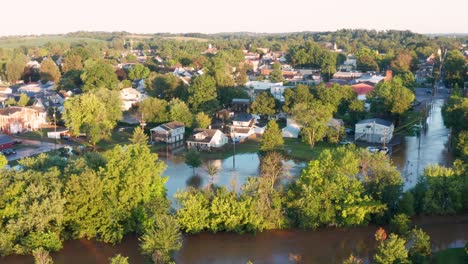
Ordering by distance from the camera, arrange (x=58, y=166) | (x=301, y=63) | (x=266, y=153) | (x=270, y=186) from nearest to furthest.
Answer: (x=270, y=186)
(x=58, y=166)
(x=266, y=153)
(x=301, y=63)

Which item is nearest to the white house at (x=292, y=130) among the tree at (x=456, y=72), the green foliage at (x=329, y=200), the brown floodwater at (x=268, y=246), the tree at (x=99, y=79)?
the green foliage at (x=329, y=200)

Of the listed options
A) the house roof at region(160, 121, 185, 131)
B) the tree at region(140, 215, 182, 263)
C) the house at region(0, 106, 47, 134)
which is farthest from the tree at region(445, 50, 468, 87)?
the tree at region(140, 215, 182, 263)

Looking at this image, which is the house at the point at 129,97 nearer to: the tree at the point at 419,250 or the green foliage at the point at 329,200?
the green foliage at the point at 329,200

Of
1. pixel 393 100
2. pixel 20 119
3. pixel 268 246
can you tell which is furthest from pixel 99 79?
pixel 268 246

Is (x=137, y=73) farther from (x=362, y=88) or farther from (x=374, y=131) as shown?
(x=374, y=131)

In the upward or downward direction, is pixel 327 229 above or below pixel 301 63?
below

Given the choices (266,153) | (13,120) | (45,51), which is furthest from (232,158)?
(45,51)

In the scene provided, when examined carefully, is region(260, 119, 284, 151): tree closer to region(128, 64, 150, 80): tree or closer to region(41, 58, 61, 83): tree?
region(128, 64, 150, 80): tree

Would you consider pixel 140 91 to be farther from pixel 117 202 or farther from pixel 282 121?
pixel 117 202
